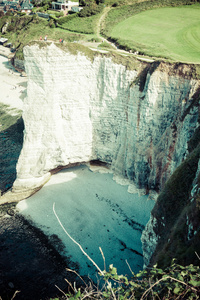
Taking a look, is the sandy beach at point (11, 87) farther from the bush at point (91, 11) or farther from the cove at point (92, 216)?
the cove at point (92, 216)

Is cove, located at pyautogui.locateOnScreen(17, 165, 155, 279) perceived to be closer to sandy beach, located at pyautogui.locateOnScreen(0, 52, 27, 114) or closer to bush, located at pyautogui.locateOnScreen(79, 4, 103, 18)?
sandy beach, located at pyautogui.locateOnScreen(0, 52, 27, 114)

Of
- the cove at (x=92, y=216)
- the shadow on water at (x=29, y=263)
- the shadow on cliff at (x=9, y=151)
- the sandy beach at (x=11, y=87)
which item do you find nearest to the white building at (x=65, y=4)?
the sandy beach at (x=11, y=87)

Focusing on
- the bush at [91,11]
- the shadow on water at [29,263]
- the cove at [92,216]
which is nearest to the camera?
the shadow on water at [29,263]

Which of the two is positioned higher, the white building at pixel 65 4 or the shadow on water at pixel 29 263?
the white building at pixel 65 4

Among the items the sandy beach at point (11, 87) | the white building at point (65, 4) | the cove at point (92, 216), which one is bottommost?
the cove at point (92, 216)

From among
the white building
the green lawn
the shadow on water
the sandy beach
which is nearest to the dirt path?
the green lawn

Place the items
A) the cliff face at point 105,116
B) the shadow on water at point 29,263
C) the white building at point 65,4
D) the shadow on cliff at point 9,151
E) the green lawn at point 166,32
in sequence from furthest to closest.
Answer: the white building at point 65,4, the shadow on cliff at point 9,151, the green lawn at point 166,32, the cliff face at point 105,116, the shadow on water at point 29,263

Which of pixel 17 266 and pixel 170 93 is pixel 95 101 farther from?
pixel 17 266
